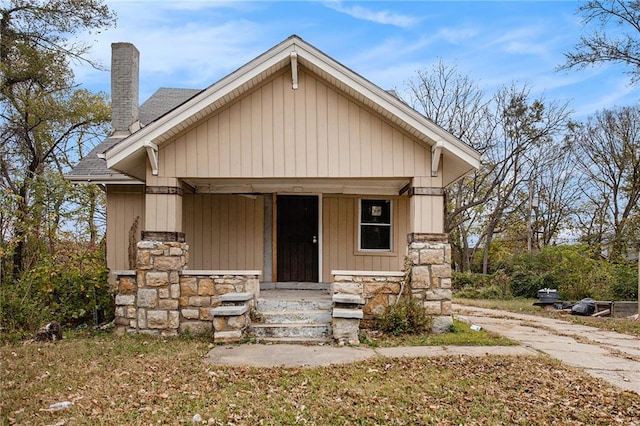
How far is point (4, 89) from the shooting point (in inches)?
577

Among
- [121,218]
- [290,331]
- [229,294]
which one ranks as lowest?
[290,331]

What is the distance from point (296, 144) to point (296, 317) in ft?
9.02

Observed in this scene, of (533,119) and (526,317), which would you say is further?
(533,119)

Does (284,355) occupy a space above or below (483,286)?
above

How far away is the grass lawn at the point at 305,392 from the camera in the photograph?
438 cm

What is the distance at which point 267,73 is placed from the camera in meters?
8.20

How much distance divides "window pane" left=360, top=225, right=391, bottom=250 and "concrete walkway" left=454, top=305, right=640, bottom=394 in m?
2.41

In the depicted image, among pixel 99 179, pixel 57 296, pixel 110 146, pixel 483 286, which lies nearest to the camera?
pixel 57 296

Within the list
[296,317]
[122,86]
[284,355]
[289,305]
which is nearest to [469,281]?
→ [289,305]

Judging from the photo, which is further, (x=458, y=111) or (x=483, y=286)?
(x=458, y=111)

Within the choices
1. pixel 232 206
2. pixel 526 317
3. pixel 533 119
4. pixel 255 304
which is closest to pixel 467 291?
pixel 526 317

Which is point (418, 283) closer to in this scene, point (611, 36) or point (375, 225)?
point (375, 225)

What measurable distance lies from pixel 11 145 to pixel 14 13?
5.07 metres

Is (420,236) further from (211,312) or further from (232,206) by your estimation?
(232,206)
